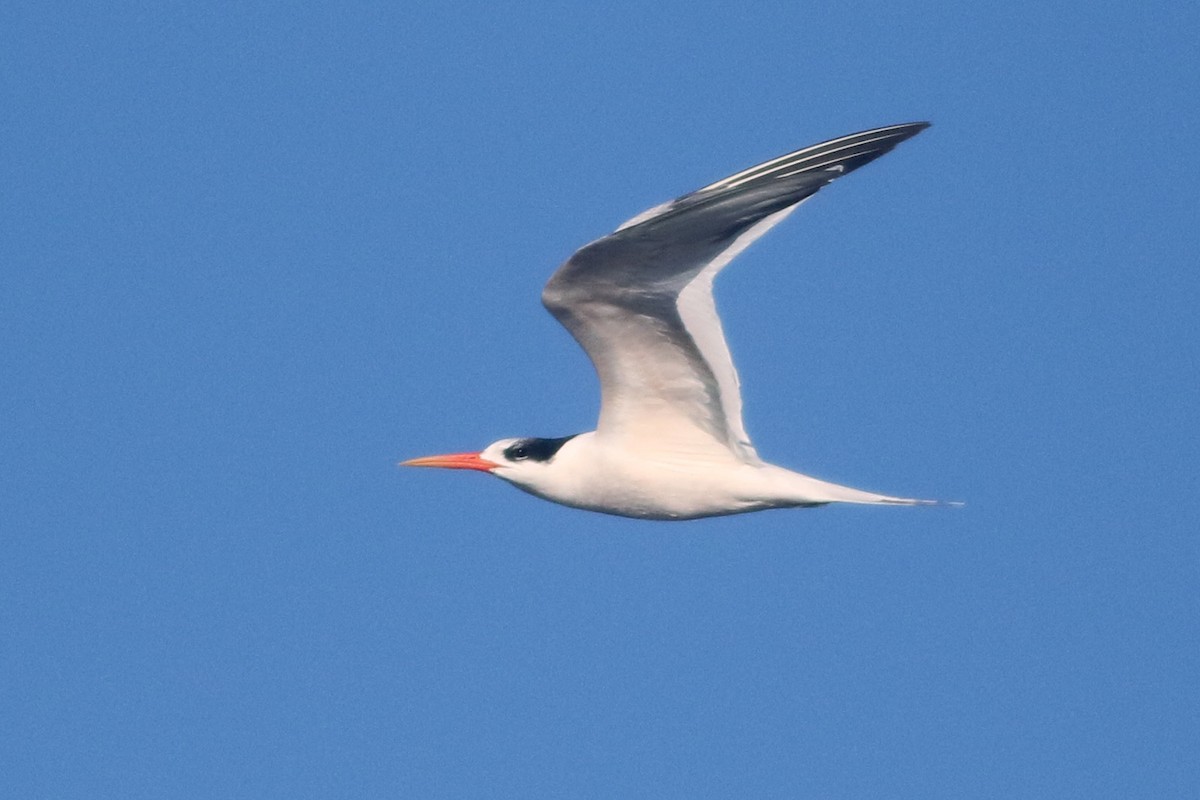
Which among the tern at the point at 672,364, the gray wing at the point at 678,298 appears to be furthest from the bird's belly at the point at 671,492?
the gray wing at the point at 678,298

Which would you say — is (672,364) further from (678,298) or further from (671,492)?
(671,492)

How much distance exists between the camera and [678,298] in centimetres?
1180

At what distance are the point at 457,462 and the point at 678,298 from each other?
3002 mm

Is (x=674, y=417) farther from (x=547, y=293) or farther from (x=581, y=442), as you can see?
(x=547, y=293)

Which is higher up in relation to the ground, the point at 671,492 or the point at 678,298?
the point at 678,298

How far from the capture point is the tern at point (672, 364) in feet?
36.6

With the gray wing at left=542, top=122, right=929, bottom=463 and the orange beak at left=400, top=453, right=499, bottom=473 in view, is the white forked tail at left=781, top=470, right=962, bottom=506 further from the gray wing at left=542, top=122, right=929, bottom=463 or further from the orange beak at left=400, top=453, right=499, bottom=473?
the orange beak at left=400, top=453, right=499, bottom=473

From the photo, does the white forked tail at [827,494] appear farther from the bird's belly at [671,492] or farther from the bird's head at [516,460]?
the bird's head at [516,460]

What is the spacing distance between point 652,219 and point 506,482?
11.4ft

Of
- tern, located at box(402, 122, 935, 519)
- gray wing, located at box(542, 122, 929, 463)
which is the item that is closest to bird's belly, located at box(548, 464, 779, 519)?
tern, located at box(402, 122, 935, 519)

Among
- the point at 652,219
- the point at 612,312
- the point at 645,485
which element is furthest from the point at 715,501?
the point at 652,219

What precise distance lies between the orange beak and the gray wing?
4.04ft

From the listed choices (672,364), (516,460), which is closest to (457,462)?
(516,460)

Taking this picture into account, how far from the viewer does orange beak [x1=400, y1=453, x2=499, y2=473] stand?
45.2 ft
